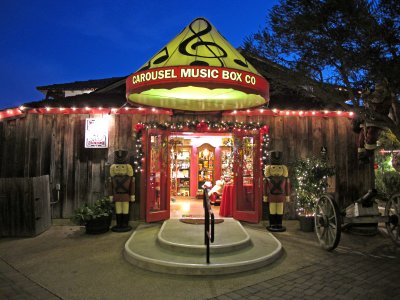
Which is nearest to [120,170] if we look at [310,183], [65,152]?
[65,152]

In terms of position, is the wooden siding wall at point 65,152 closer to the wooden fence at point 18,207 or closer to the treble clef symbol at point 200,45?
the wooden fence at point 18,207

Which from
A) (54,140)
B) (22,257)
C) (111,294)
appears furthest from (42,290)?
(54,140)

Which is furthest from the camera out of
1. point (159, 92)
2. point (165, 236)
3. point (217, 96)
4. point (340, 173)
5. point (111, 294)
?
point (340, 173)

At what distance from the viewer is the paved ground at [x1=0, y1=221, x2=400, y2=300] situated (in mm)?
4426

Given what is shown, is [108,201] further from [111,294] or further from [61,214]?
[111,294]

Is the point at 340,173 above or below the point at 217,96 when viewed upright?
below

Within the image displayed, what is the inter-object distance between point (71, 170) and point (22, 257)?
3.45 metres

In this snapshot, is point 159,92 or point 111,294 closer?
point 111,294

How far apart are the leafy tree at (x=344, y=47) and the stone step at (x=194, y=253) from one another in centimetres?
344

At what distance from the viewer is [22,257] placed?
5949mm

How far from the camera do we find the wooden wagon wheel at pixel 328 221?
20.0 feet

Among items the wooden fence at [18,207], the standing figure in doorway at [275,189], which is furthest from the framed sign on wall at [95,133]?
the standing figure in doorway at [275,189]

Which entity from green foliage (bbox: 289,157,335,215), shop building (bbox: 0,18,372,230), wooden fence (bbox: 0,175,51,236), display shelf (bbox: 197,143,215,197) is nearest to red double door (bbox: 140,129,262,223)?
shop building (bbox: 0,18,372,230)

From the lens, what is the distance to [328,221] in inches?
256
